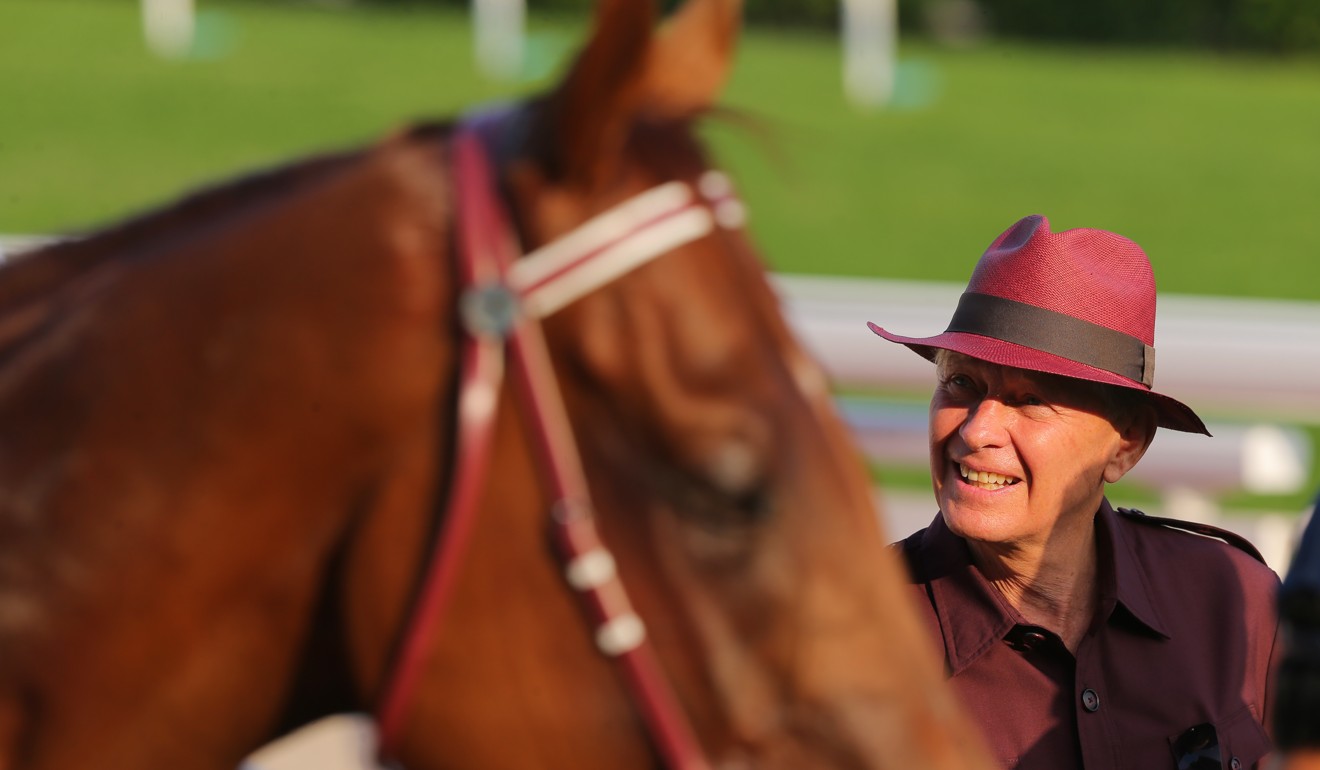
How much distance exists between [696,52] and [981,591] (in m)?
1.25

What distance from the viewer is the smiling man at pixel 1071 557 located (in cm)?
250

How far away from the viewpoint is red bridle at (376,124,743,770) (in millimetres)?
1455

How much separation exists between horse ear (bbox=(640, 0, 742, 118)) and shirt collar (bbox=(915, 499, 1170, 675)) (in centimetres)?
119

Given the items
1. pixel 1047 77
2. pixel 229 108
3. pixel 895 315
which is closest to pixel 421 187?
pixel 895 315

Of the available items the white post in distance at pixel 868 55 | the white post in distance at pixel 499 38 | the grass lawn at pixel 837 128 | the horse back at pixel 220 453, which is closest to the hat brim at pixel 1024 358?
the horse back at pixel 220 453

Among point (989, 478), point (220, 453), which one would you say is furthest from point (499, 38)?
point (220, 453)

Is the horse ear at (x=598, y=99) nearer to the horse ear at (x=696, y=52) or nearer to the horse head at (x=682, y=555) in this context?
the horse head at (x=682, y=555)

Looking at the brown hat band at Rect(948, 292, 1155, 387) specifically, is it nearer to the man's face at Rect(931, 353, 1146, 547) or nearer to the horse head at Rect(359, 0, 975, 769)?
the man's face at Rect(931, 353, 1146, 547)

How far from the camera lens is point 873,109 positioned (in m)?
21.5

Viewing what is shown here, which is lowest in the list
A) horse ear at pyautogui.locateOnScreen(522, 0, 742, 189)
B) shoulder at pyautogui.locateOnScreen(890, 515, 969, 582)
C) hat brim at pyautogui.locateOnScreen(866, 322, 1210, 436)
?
shoulder at pyautogui.locateOnScreen(890, 515, 969, 582)

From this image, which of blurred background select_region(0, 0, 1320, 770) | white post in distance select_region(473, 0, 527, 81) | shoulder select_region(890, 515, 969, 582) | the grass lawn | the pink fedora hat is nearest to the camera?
Result: the pink fedora hat

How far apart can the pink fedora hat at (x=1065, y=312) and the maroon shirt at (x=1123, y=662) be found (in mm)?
281

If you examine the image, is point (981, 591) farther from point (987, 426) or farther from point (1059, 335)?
point (1059, 335)

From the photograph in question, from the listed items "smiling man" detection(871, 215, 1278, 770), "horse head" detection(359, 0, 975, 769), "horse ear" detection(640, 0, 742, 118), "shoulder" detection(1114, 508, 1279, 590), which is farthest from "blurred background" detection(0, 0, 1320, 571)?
"horse head" detection(359, 0, 975, 769)
